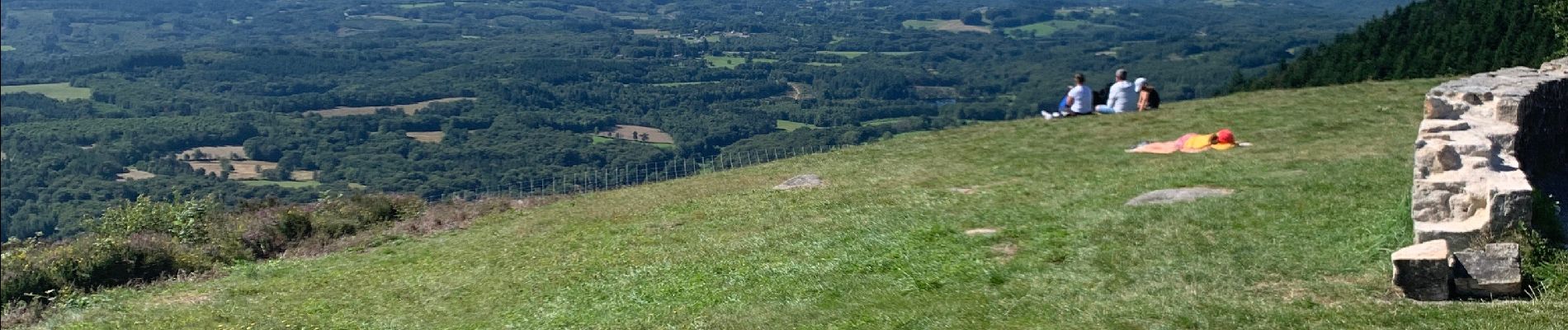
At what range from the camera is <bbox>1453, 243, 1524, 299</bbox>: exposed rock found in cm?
1205

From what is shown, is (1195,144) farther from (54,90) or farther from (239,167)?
(54,90)

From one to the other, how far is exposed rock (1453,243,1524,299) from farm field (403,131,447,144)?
135 meters

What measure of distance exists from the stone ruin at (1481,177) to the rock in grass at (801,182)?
10667mm

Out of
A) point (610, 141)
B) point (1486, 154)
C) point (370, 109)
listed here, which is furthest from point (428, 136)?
point (1486, 154)

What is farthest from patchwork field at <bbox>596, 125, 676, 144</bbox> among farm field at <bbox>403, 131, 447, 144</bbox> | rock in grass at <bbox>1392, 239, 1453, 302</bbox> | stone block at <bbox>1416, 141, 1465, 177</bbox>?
rock in grass at <bbox>1392, 239, 1453, 302</bbox>

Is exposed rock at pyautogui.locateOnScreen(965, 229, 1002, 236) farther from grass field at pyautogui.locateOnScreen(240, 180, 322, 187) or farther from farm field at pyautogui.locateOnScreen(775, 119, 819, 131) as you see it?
farm field at pyautogui.locateOnScreen(775, 119, 819, 131)

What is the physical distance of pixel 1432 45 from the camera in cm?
7338

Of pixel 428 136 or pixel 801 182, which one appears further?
pixel 428 136

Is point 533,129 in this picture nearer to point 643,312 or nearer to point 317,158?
point 317,158

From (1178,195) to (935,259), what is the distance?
4169mm

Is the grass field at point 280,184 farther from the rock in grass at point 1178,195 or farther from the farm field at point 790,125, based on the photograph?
the rock in grass at point 1178,195

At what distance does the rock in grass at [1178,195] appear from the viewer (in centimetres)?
1825

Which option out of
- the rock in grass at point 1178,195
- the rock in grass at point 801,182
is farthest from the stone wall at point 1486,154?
the rock in grass at point 801,182

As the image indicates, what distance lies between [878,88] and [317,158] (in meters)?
72.0
